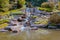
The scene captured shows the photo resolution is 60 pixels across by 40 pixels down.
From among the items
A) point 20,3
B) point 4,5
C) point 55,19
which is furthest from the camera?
point 20,3

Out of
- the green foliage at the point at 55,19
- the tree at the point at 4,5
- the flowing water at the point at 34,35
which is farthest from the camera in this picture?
the tree at the point at 4,5

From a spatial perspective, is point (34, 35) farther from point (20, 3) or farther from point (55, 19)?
point (20, 3)

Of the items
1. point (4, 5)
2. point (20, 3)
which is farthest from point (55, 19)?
point (20, 3)

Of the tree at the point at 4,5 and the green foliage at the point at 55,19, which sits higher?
the tree at the point at 4,5

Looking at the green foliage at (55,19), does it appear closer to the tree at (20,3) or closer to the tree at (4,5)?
the tree at (4,5)

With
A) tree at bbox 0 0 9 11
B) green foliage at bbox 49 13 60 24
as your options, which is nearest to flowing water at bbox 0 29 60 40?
green foliage at bbox 49 13 60 24

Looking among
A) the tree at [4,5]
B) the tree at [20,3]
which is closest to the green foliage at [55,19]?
the tree at [4,5]

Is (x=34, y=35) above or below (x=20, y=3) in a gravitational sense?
below

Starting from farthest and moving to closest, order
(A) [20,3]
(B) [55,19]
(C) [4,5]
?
(A) [20,3] < (C) [4,5] < (B) [55,19]

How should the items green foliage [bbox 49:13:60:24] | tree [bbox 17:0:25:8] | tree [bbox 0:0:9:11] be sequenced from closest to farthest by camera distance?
green foliage [bbox 49:13:60:24] < tree [bbox 0:0:9:11] < tree [bbox 17:0:25:8]

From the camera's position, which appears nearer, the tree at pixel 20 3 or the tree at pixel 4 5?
the tree at pixel 4 5

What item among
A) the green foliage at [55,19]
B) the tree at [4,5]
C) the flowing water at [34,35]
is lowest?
the flowing water at [34,35]

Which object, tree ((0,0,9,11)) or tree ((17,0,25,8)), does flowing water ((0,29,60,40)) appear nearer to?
tree ((0,0,9,11))

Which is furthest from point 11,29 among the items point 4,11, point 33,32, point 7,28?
point 4,11
